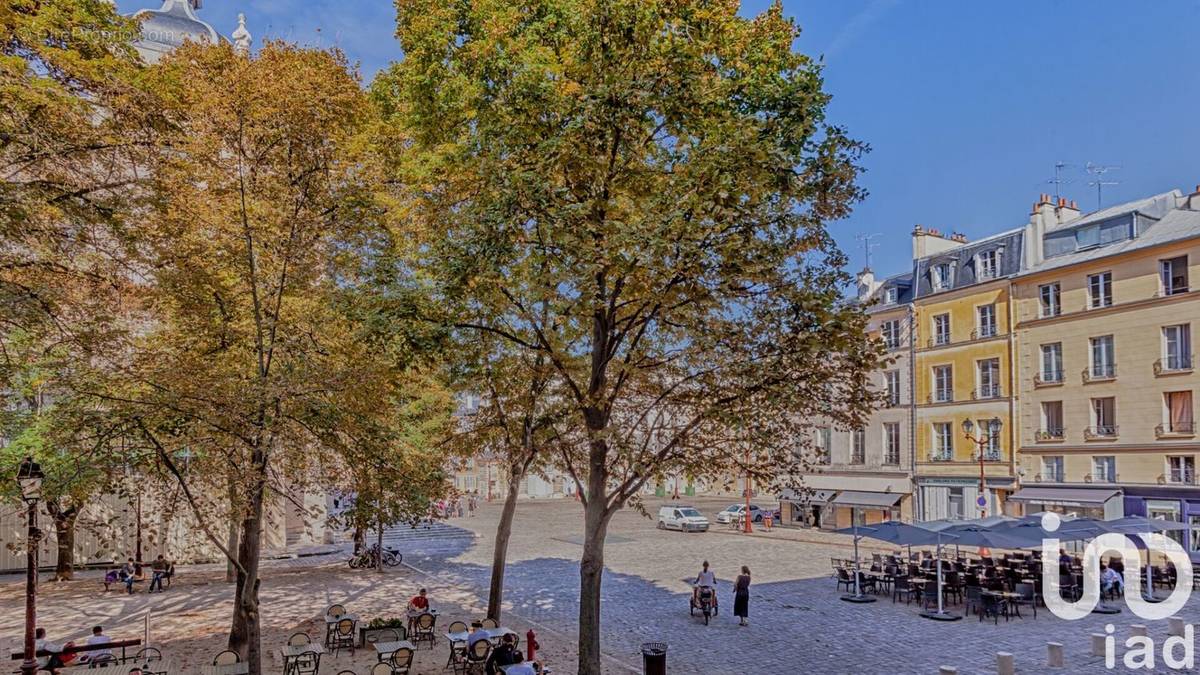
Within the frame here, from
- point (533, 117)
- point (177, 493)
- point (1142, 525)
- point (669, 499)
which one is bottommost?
point (669, 499)

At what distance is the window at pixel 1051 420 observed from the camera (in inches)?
1423

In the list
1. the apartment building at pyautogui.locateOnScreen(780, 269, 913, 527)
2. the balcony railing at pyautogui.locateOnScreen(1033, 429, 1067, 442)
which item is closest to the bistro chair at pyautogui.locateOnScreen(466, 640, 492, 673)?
the apartment building at pyautogui.locateOnScreen(780, 269, 913, 527)

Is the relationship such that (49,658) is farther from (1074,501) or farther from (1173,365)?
(1173,365)

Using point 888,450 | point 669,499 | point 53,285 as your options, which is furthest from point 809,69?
A: point 669,499

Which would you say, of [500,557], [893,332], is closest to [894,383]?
[893,332]

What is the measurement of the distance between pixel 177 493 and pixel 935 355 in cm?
3945

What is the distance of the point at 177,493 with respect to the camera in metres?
11.6

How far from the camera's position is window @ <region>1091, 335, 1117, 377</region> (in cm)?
3406

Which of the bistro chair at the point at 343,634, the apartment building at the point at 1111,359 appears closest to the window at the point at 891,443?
the apartment building at the point at 1111,359

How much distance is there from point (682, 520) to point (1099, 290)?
23752mm

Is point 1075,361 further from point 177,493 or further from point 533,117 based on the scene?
point 177,493

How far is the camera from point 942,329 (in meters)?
42.1

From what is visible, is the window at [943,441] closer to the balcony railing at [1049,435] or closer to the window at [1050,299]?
the balcony railing at [1049,435]

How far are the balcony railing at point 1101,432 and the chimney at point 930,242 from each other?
1362cm
